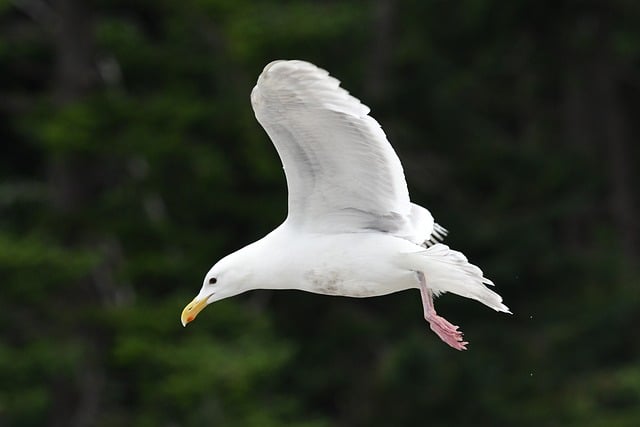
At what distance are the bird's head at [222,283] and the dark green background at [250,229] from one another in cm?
485

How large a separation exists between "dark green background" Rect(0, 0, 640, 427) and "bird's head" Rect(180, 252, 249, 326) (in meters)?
4.85

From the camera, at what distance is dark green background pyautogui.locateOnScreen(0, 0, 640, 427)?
12531mm

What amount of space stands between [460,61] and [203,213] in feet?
12.6

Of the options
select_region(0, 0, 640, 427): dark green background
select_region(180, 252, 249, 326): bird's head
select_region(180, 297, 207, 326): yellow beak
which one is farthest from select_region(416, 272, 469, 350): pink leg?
select_region(0, 0, 640, 427): dark green background

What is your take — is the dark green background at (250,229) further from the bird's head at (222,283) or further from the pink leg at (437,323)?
the pink leg at (437,323)

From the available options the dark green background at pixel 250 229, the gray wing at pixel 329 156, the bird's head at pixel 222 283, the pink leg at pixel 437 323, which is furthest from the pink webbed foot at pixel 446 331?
the dark green background at pixel 250 229

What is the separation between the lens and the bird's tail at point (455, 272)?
254 inches

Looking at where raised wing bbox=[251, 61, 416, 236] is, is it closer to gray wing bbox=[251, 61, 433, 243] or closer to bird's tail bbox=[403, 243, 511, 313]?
gray wing bbox=[251, 61, 433, 243]

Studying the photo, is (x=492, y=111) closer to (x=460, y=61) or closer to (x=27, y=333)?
(x=460, y=61)

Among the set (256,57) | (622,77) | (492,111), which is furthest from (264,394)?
(622,77)

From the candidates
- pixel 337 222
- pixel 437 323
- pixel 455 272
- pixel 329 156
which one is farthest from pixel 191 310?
pixel 455 272

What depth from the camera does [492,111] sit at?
18656 mm

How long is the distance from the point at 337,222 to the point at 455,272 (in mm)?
600

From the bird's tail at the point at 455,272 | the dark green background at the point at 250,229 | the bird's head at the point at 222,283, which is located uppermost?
the bird's tail at the point at 455,272
